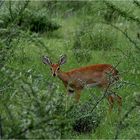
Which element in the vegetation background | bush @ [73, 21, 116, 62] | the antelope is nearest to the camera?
the vegetation background

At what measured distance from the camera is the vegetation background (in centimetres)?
647

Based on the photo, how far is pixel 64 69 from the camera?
1405 centimetres

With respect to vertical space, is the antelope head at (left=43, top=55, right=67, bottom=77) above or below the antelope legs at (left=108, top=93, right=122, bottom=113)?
above

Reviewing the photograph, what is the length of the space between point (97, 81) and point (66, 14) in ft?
25.9

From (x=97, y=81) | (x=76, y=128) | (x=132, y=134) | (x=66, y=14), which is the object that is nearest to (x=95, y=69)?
(x=97, y=81)

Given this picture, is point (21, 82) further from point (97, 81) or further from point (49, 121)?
point (97, 81)

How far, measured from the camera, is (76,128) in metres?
9.35

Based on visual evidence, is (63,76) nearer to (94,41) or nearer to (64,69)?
(64,69)

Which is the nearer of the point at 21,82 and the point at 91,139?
the point at 21,82

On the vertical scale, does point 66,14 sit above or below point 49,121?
below

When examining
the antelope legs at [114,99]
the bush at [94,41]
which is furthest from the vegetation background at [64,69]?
the antelope legs at [114,99]

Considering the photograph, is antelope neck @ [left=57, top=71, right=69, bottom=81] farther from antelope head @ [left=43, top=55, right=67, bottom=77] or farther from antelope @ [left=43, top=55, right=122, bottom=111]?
antelope head @ [left=43, top=55, right=67, bottom=77]

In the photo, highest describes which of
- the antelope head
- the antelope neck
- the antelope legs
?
the antelope head

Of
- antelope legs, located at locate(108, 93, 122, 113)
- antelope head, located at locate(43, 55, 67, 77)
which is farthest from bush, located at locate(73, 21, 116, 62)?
antelope legs, located at locate(108, 93, 122, 113)
